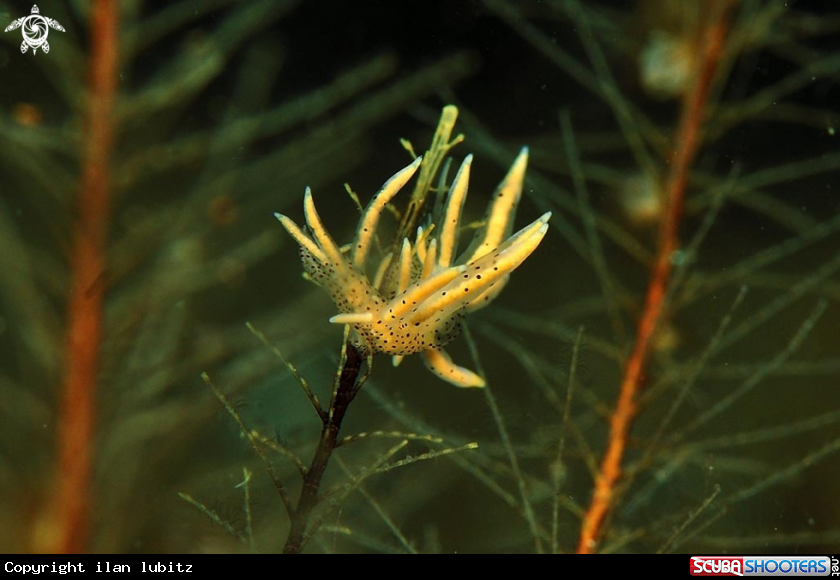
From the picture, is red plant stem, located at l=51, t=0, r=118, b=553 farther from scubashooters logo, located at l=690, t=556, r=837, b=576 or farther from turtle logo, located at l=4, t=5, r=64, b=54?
scubashooters logo, located at l=690, t=556, r=837, b=576

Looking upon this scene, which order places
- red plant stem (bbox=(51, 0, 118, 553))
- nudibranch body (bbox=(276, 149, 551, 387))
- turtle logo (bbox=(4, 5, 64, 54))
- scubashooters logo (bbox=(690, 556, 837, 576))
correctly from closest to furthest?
nudibranch body (bbox=(276, 149, 551, 387)), scubashooters logo (bbox=(690, 556, 837, 576)), red plant stem (bbox=(51, 0, 118, 553)), turtle logo (bbox=(4, 5, 64, 54))

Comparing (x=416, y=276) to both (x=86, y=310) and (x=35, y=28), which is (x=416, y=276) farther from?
(x=35, y=28)

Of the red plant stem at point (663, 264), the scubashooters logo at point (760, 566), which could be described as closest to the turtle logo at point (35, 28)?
the red plant stem at point (663, 264)

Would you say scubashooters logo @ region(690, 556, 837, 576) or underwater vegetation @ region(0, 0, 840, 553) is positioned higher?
underwater vegetation @ region(0, 0, 840, 553)

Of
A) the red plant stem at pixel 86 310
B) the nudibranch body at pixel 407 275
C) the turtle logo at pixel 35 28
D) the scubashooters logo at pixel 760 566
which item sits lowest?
the scubashooters logo at pixel 760 566

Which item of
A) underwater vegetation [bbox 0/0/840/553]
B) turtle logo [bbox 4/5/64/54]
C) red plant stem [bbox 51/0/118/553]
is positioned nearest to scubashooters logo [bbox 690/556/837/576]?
underwater vegetation [bbox 0/0/840/553]

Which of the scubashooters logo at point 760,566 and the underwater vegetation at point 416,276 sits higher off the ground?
the underwater vegetation at point 416,276

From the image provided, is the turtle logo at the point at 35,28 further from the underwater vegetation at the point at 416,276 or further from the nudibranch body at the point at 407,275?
the nudibranch body at the point at 407,275

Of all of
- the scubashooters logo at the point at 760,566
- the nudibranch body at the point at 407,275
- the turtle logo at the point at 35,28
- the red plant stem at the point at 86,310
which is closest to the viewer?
the nudibranch body at the point at 407,275
